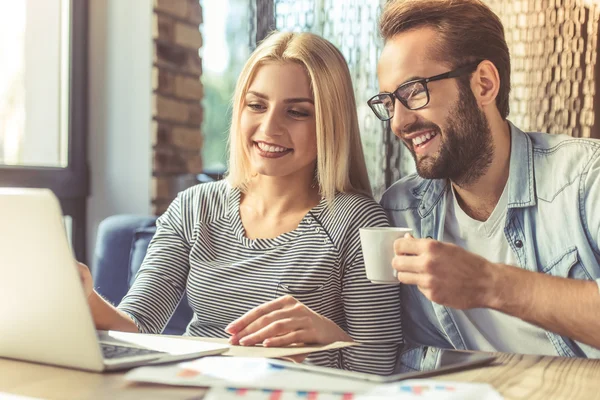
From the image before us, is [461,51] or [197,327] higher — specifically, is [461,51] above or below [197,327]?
above

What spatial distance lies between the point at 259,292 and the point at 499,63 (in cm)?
84

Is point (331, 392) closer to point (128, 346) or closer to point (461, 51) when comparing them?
point (128, 346)

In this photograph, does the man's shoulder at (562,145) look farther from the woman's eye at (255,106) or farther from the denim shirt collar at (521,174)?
the woman's eye at (255,106)

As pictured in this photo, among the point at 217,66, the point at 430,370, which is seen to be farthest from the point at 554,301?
the point at 217,66

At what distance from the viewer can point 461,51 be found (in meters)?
1.80

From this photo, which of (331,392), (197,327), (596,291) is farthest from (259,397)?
(197,327)

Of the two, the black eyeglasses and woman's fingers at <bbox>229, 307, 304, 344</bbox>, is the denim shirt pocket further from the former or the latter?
woman's fingers at <bbox>229, 307, 304, 344</bbox>

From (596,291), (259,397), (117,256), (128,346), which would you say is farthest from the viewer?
(117,256)

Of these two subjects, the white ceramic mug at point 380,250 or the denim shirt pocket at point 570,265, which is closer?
the white ceramic mug at point 380,250

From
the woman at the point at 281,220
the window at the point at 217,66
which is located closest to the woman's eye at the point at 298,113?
the woman at the point at 281,220

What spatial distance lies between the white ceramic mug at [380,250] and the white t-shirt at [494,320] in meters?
0.49

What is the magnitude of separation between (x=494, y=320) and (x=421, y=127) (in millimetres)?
482

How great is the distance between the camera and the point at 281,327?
1.25m

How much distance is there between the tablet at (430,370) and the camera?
2.98 ft
